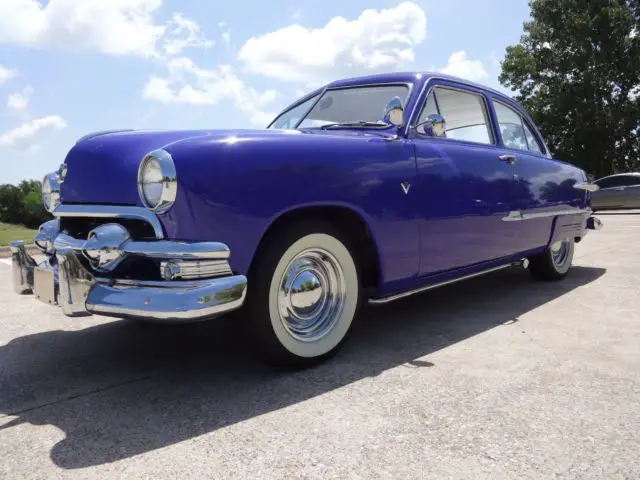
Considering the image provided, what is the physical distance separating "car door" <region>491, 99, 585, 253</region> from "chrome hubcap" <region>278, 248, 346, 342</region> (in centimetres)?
174

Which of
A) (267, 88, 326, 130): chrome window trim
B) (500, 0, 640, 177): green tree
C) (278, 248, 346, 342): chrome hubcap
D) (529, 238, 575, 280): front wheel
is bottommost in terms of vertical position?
(529, 238, 575, 280): front wheel

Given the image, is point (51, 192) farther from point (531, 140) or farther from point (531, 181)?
point (531, 140)

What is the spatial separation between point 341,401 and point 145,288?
920 mm

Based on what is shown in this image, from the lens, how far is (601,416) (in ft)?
7.14

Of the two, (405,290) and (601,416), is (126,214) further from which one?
(601,416)

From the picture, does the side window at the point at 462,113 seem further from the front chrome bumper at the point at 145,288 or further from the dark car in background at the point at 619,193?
the dark car in background at the point at 619,193

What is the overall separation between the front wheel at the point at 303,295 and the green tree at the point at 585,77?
23.3 m

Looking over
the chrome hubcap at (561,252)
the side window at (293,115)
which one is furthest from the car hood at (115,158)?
the chrome hubcap at (561,252)

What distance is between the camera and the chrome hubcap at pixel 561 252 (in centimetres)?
521

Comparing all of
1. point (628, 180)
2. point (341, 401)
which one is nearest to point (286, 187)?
point (341, 401)

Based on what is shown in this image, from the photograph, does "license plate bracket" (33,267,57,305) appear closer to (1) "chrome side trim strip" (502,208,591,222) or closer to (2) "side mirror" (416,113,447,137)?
(2) "side mirror" (416,113,447,137)

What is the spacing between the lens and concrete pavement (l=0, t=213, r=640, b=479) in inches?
72.4

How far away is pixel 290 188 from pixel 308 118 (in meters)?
1.42

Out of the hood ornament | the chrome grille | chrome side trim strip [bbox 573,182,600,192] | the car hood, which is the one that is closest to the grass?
the hood ornament
